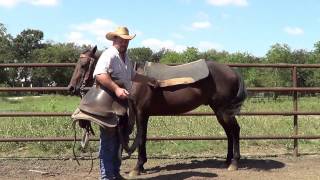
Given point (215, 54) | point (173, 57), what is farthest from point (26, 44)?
point (215, 54)

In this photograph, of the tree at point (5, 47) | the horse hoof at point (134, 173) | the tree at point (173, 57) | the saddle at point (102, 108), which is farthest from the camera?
the tree at point (173, 57)

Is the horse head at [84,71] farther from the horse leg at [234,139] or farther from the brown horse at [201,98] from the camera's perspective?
the horse leg at [234,139]

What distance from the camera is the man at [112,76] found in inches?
179

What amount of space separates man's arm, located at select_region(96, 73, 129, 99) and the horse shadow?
1.89 m

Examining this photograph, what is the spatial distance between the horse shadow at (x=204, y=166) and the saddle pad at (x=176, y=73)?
1.18 meters

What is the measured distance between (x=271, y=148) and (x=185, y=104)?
8.66ft

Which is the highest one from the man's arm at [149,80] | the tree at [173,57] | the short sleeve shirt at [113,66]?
the tree at [173,57]

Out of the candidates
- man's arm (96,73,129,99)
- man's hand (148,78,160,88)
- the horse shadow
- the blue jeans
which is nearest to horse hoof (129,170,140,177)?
the horse shadow

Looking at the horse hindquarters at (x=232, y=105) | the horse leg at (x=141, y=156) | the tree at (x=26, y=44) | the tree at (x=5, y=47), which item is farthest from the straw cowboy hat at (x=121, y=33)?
the tree at (x=26, y=44)

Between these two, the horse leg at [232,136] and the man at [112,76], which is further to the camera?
the horse leg at [232,136]

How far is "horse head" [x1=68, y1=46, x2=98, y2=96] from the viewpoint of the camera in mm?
5934

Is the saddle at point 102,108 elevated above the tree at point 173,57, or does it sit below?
below

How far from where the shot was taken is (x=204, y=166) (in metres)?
6.71

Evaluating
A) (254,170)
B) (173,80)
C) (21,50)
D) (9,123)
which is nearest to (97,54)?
(173,80)
